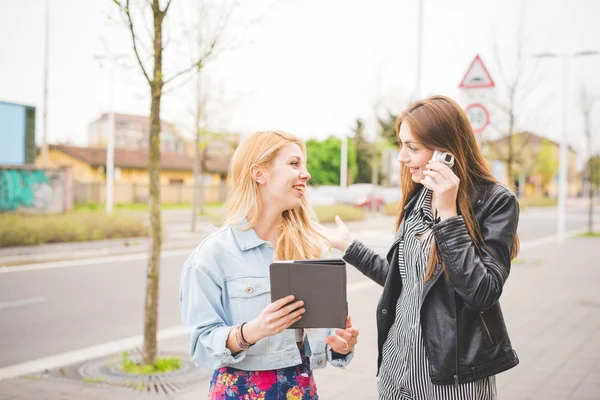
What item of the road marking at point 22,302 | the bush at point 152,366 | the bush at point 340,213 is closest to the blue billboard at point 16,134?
the bush at point 340,213

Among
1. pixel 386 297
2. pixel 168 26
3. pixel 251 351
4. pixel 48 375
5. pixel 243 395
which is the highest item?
pixel 168 26

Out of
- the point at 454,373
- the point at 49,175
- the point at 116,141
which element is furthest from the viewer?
the point at 116,141

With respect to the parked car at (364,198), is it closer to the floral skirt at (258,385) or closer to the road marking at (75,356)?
the road marking at (75,356)

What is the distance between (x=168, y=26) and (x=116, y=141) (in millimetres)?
68857

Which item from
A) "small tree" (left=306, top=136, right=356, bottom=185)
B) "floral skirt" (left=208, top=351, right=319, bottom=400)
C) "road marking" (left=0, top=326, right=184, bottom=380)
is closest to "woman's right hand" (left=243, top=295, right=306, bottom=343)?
"floral skirt" (left=208, top=351, right=319, bottom=400)

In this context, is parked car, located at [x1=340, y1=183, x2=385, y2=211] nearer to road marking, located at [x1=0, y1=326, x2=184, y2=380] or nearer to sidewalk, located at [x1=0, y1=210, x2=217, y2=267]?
sidewalk, located at [x1=0, y1=210, x2=217, y2=267]

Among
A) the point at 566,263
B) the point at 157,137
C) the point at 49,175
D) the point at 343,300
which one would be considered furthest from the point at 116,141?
the point at 343,300

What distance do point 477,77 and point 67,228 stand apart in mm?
12353

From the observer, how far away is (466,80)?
380 inches

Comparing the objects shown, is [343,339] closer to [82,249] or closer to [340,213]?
[82,249]

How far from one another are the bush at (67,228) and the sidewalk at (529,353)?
990 cm

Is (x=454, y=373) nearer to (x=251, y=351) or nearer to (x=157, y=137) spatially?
(x=251, y=351)

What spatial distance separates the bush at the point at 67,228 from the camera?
15.9 metres

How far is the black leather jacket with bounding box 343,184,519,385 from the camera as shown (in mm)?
2166
